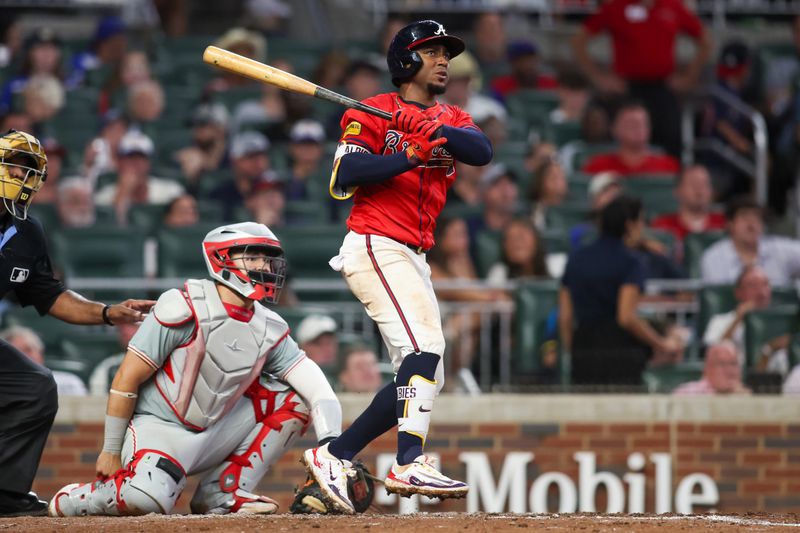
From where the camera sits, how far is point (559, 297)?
861 cm

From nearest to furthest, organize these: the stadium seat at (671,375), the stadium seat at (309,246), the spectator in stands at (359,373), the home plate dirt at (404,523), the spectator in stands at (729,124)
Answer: the home plate dirt at (404,523) → the spectator in stands at (359,373) → the stadium seat at (671,375) → the stadium seat at (309,246) → the spectator in stands at (729,124)

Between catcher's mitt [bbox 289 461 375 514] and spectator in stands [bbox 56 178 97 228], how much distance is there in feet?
15.6

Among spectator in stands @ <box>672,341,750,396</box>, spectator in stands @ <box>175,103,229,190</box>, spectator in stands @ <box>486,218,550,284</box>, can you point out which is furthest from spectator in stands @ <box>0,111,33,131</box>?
spectator in stands @ <box>672,341,750,396</box>

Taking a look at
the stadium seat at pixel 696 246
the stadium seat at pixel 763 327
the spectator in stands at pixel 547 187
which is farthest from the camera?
the spectator in stands at pixel 547 187

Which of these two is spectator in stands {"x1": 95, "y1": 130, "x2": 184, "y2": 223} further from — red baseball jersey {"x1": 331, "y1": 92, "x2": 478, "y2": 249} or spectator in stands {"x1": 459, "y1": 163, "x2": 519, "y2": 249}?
red baseball jersey {"x1": 331, "y1": 92, "x2": 478, "y2": 249}

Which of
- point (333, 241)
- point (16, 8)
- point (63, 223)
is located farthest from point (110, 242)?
point (16, 8)

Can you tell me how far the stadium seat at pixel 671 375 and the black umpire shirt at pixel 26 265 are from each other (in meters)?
3.76

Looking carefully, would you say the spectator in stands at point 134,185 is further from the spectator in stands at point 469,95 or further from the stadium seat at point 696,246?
the stadium seat at point 696,246

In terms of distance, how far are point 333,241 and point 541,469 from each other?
2.15 meters

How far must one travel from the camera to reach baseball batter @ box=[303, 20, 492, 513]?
18.1ft

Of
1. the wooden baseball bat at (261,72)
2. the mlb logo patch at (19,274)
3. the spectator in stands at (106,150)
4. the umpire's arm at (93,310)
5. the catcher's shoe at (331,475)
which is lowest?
the catcher's shoe at (331,475)

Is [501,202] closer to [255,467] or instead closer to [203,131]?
[203,131]

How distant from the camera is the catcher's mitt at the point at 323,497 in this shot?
584 cm

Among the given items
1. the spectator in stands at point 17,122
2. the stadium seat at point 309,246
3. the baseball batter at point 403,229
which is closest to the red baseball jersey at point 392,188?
the baseball batter at point 403,229
